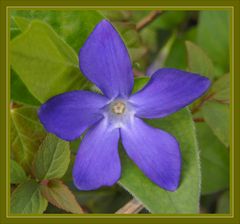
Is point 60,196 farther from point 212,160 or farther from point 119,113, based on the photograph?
point 212,160

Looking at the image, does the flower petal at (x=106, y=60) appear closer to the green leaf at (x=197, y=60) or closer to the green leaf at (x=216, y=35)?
the green leaf at (x=197, y=60)

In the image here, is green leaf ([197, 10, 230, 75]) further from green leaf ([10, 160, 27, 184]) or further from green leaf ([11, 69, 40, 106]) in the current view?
green leaf ([10, 160, 27, 184])

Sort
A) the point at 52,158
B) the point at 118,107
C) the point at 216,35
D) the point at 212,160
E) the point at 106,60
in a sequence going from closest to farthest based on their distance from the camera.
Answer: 1. the point at 106,60
2. the point at 52,158
3. the point at 118,107
4. the point at 212,160
5. the point at 216,35

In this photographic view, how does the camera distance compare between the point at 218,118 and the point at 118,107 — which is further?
the point at 218,118

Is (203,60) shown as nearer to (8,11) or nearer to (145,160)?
(145,160)

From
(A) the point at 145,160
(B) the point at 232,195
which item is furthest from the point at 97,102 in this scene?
(B) the point at 232,195

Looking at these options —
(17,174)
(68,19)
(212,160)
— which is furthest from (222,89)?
(17,174)

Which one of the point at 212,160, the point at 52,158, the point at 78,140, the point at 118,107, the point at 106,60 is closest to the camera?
the point at 106,60
